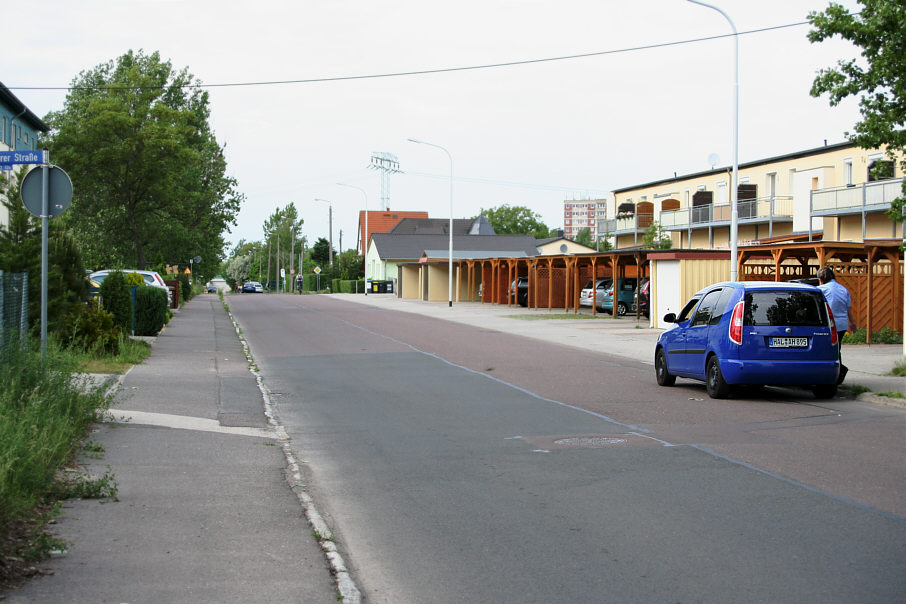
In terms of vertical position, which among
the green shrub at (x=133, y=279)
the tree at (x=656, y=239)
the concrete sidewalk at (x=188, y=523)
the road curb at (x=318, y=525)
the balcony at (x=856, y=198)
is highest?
the balcony at (x=856, y=198)

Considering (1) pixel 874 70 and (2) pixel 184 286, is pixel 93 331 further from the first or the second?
(2) pixel 184 286

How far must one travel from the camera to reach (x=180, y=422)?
10.6 m

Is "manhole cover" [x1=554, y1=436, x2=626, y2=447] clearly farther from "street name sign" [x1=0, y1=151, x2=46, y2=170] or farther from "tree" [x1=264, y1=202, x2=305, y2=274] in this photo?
"tree" [x1=264, y1=202, x2=305, y2=274]

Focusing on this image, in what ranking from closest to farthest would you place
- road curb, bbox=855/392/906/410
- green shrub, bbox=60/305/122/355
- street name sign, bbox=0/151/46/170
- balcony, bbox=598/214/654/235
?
1. street name sign, bbox=0/151/46/170
2. road curb, bbox=855/392/906/410
3. green shrub, bbox=60/305/122/355
4. balcony, bbox=598/214/654/235

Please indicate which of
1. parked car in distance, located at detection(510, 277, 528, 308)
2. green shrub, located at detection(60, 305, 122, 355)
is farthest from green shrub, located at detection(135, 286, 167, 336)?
parked car in distance, located at detection(510, 277, 528, 308)

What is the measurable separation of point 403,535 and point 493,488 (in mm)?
1500

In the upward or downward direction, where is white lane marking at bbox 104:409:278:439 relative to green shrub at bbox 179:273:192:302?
downward

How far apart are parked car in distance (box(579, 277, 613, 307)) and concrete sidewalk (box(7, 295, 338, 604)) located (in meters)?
31.6

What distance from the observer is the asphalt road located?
16.9 ft

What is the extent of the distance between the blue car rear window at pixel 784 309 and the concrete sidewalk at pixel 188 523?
6995 millimetres

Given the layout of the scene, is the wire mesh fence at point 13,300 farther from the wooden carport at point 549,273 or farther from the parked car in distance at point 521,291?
the parked car in distance at point 521,291

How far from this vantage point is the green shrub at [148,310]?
24484 mm

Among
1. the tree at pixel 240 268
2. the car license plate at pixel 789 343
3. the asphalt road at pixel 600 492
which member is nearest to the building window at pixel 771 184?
the asphalt road at pixel 600 492

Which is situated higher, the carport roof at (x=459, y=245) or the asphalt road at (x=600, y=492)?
the carport roof at (x=459, y=245)
